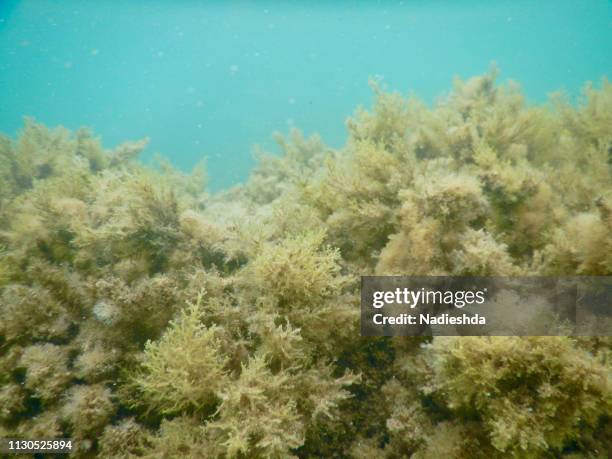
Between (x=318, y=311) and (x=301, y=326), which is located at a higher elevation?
(x=318, y=311)

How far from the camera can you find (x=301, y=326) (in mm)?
3170

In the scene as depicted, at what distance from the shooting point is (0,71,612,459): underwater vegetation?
7.97ft

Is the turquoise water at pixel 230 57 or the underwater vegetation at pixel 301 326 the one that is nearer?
the underwater vegetation at pixel 301 326

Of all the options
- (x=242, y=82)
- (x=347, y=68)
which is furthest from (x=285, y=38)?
(x=347, y=68)

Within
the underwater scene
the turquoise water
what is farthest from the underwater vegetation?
the turquoise water

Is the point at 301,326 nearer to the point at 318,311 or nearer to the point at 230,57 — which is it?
the point at 318,311

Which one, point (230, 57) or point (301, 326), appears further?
point (230, 57)

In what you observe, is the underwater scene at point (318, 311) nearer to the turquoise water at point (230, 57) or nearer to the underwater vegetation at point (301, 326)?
the underwater vegetation at point (301, 326)

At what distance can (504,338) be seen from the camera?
2316mm

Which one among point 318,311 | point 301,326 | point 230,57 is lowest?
point 301,326

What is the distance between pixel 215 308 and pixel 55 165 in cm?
862

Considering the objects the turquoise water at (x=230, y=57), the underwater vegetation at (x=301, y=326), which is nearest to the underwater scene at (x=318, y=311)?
the underwater vegetation at (x=301, y=326)

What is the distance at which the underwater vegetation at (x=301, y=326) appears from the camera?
243 cm

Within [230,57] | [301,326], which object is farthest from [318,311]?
[230,57]
